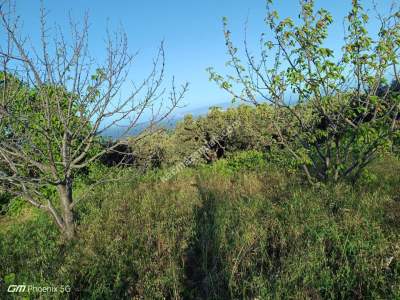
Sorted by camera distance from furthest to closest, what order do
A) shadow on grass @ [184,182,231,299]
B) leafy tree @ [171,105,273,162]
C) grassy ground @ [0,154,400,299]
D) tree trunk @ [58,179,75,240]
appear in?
leafy tree @ [171,105,273,162] < tree trunk @ [58,179,75,240] < shadow on grass @ [184,182,231,299] < grassy ground @ [0,154,400,299]

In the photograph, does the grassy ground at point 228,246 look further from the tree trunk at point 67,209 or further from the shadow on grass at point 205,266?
the tree trunk at point 67,209

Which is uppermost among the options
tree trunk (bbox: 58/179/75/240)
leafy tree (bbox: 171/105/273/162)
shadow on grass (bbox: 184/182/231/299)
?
leafy tree (bbox: 171/105/273/162)

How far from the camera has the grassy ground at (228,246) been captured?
354cm

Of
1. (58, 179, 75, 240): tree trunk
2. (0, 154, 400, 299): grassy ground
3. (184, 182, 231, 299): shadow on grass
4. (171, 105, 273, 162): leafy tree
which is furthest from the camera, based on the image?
(171, 105, 273, 162): leafy tree

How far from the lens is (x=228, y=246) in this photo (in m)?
4.44

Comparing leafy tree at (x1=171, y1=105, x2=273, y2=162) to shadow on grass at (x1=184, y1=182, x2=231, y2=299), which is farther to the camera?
leafy tree at (x1=171, y1=105, x2=273, y2=162)

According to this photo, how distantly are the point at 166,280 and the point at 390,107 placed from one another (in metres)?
5.19

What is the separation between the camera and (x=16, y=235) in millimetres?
6227

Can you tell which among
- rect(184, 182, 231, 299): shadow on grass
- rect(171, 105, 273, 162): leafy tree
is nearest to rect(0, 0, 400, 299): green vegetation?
rect(184, 182, 231, 299): shadow on grass

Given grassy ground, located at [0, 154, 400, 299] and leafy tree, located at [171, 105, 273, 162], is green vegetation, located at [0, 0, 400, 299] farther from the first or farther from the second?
leafy tree, located at [171, 105, 273, 162]

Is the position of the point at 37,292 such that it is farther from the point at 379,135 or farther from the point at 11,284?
the point at 379,135

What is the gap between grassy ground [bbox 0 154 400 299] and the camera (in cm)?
354

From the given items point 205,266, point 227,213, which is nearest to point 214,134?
point 227,213

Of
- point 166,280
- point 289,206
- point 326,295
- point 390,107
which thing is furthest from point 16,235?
point 390,107
